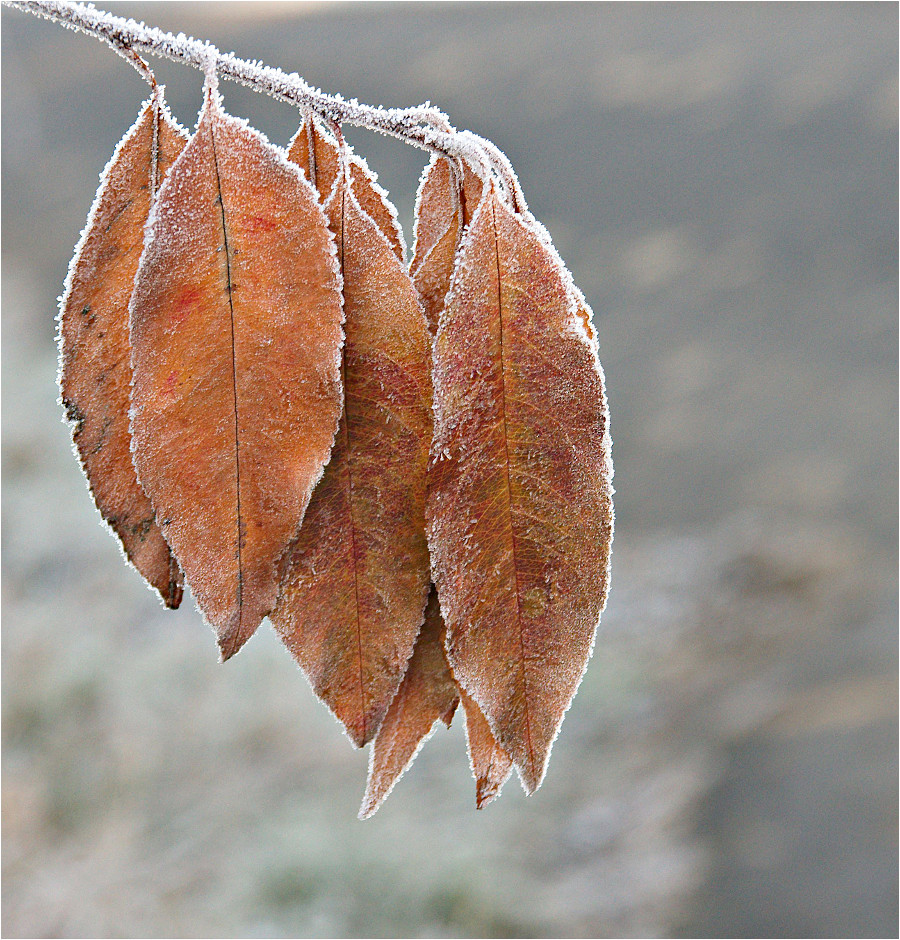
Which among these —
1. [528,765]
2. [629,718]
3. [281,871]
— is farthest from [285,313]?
[629,718]

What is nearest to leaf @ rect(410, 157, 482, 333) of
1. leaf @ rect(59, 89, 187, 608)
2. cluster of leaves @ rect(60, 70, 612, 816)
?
cluster of leaves @ rect(60, 70, 612, 816)

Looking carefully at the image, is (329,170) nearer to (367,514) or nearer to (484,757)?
(367,514)

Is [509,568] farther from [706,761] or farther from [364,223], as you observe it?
[706,761]

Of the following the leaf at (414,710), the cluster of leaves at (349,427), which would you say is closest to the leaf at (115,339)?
the cluster of leaves at (349,427)

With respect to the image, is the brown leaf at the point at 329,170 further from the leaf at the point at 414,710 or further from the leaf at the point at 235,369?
the leaf at the point at 414,710

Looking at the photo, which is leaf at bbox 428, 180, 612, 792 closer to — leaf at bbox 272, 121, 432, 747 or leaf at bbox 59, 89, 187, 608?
leaf at bbox 272, 121, 432, 747

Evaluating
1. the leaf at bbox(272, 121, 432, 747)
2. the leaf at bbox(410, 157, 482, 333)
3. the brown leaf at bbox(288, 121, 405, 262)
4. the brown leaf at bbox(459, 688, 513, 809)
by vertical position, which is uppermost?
the brown leaf at bbox(288, 121, 405, 262)
